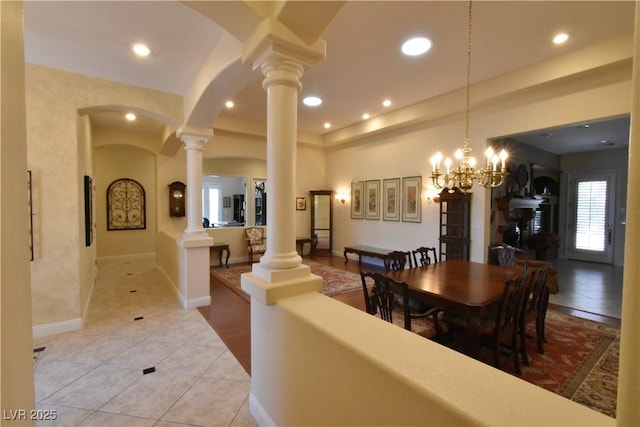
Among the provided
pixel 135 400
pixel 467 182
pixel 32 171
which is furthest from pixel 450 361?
pixel 32 171

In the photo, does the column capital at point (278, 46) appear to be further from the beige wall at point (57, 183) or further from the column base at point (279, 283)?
the beige wall at point (57, 183)

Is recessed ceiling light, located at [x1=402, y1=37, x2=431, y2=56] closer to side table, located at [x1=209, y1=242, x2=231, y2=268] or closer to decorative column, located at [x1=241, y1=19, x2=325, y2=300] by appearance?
decorative column, located at [x1=241, y1=19, x2=325, y2=300]

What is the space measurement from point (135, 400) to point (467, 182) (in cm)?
361

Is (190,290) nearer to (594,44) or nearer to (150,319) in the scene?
(150,319)

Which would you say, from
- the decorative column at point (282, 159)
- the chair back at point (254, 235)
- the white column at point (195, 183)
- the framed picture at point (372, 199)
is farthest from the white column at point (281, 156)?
the chair back at point (254, 235)

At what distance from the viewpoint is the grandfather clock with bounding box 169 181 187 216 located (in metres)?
6.18

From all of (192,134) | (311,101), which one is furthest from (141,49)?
(311,101)

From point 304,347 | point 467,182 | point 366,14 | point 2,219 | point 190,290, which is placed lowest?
point 190,290

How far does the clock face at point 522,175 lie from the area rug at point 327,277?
397 centimetres

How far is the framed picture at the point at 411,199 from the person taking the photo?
5.79 metres

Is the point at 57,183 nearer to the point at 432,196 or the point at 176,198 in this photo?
the point at 176,198

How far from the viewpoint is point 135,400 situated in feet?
7.04

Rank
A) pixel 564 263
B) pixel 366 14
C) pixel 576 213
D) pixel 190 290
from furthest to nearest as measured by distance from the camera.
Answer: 1. pixel 576 213
2. pixel 564 263
3. pixel 190 290
4. pixel 366 14

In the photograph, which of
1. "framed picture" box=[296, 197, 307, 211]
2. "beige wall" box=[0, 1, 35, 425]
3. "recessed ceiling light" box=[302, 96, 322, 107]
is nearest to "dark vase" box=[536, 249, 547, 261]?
"framed picture" box=[296, 197, 307, 211]
